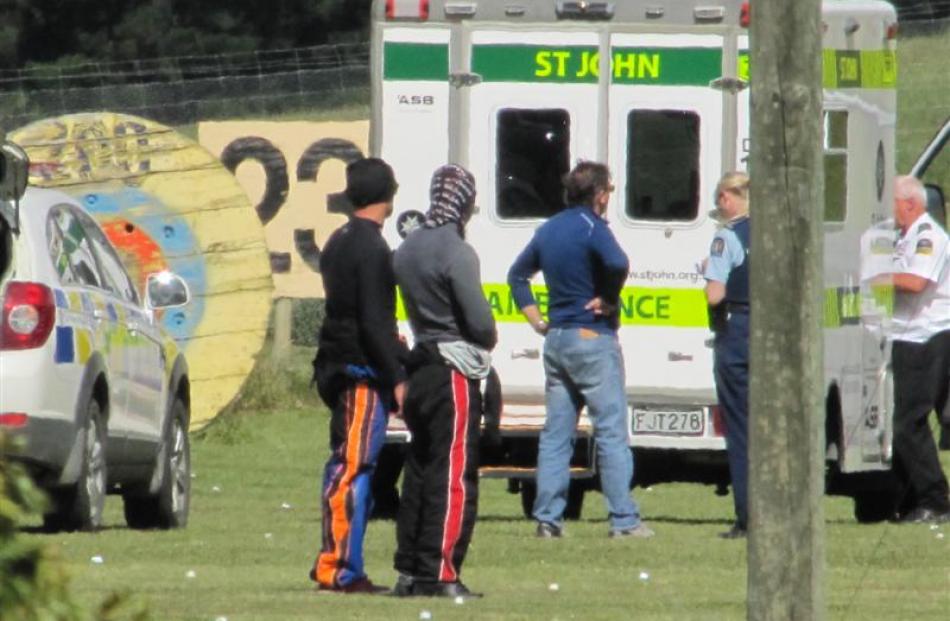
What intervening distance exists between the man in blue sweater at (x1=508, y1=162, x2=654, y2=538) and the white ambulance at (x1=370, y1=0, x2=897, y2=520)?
1350 mm

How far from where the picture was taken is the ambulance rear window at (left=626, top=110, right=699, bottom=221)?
15.2m

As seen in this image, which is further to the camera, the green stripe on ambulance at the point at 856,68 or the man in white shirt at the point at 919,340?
the man in white shirt at the point at 919,340

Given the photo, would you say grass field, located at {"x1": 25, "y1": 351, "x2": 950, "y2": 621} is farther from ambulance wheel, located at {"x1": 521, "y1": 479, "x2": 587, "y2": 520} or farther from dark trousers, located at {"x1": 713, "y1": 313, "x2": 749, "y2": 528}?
dark trousers, located at {"x1": 713, "y1": 313, "x2": 749, "y2": 528}

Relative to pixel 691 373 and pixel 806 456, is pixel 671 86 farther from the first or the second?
pixel 806 456

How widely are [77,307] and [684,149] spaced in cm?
387

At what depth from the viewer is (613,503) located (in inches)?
537

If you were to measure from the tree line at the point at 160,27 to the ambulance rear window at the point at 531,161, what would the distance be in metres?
32.2

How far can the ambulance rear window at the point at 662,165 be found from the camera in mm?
15172

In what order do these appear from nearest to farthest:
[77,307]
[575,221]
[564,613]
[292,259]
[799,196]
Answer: [799,196]
[564,613]
[77,307]
[575,221]
[292,259]

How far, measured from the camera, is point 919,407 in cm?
1548

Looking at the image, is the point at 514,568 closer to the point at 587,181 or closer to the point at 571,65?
the point at 587,181

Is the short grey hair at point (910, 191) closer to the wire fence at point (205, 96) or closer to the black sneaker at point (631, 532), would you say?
the black sneaker at point (631, 532)

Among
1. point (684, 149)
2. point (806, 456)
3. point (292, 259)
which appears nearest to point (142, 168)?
point (292, 259)

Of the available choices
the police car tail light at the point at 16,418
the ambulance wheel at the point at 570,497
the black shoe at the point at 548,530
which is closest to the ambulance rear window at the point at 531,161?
the ambulance wheel at the point at 570,497
